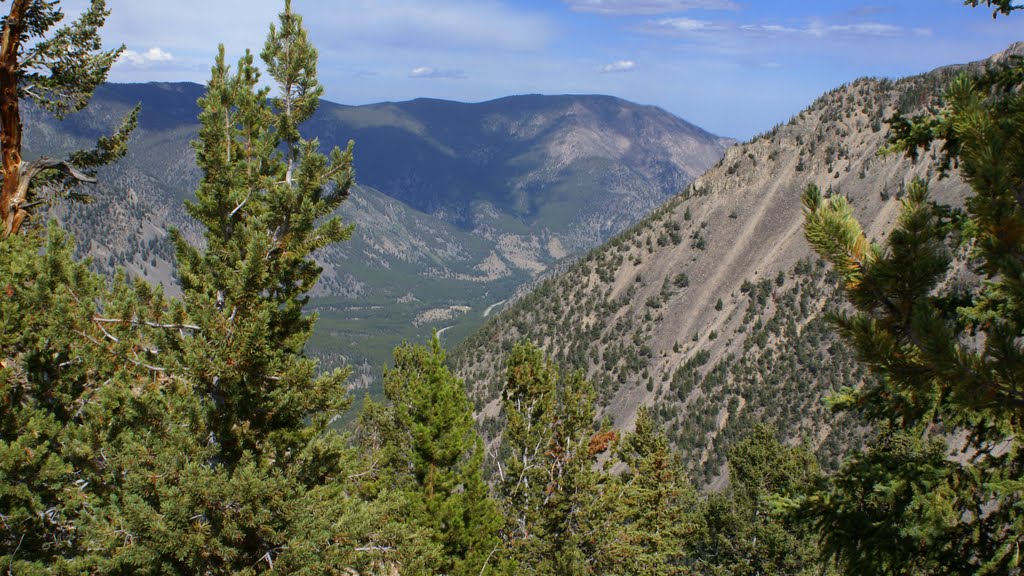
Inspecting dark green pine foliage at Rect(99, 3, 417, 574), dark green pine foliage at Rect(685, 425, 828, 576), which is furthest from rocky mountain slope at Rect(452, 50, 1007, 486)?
dark green pine foliage at Rect(99, 3, 417, 574)

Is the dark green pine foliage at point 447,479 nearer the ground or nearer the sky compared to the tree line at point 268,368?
nearer the ground

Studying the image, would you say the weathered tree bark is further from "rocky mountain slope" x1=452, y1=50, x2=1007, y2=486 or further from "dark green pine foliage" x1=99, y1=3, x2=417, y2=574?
"rocky mountain slope" x1=452, y1=50, x2=1007, y2=486

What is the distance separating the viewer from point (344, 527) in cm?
1070

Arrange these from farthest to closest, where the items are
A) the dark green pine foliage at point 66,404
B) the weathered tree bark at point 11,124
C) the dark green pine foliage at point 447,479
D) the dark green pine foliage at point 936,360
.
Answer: the dark green pine foliage at point 447,479, the weathered tree bark at point 11,124, the dark green pine foliage at point 66,404, the dark green pine foliage at point 936,360

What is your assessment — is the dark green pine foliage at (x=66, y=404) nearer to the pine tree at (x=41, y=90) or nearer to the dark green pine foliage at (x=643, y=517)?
the pine tree at (x=41, y=90)

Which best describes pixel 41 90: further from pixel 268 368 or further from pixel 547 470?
pixel 547 470

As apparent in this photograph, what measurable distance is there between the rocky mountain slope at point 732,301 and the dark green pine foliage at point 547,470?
191 ft

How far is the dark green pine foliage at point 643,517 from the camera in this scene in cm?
2441

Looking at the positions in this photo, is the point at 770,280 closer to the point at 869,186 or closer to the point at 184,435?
the point at 869,186

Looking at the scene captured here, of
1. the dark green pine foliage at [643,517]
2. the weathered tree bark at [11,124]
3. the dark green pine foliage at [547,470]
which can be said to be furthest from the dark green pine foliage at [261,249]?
the dark green pine foliage at [643,517]

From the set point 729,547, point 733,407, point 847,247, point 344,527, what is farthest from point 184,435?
point 733,407

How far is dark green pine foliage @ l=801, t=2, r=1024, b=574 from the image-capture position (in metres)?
5.58

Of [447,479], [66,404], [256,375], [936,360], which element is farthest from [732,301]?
[936,360]

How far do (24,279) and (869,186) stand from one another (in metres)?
112
